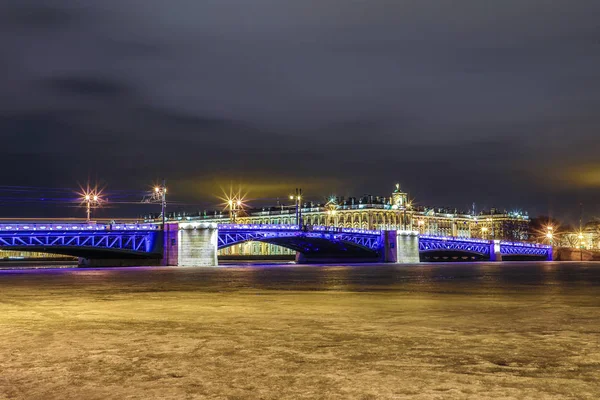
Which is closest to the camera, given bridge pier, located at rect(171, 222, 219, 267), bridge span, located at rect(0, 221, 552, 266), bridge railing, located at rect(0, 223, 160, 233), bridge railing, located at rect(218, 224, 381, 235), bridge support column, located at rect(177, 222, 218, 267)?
bridge railing, located at rect(0, 223, 160, 233)

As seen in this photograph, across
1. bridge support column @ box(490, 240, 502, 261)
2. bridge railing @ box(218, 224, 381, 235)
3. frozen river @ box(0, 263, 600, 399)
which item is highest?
bridge railing @ box(218, 224, 381, 235)

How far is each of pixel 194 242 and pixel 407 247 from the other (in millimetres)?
46310

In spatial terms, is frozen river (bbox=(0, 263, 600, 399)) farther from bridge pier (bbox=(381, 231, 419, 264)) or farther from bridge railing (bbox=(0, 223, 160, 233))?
bridge pier (bbox=(381, 231, 419, 264))

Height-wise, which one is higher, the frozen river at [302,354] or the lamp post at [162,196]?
the lamp post at [162,196]

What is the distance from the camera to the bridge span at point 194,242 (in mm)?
80500

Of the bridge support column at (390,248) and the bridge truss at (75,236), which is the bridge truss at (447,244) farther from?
the bridge truss at (75,236)

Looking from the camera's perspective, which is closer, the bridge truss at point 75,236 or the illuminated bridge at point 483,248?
the bridge truss at point 75,236

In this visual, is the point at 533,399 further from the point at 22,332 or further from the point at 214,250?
the point at 214,250

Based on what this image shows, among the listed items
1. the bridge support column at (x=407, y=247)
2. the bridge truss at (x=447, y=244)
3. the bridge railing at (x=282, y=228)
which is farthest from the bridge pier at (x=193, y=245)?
the bridge truss at (x=447, y=244)

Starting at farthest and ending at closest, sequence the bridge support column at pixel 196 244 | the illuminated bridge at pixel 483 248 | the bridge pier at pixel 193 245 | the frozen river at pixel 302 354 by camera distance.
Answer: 1. the illuminated bridge at pixel 483 248
2. the bridge support column at pixel 196 244
3. the bridge pier at pixel 193 245
4. the frozen river at pixel 302 354

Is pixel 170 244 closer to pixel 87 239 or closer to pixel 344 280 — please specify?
pixel 87 239

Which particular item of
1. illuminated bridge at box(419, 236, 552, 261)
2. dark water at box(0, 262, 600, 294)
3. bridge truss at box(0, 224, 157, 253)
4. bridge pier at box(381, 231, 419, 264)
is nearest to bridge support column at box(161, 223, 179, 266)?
bridge truss at box(0, 224, 157, 253)

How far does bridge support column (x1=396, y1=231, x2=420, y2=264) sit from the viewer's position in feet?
401

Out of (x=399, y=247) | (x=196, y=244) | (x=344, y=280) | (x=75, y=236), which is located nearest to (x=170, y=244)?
(x=196, y=244)
